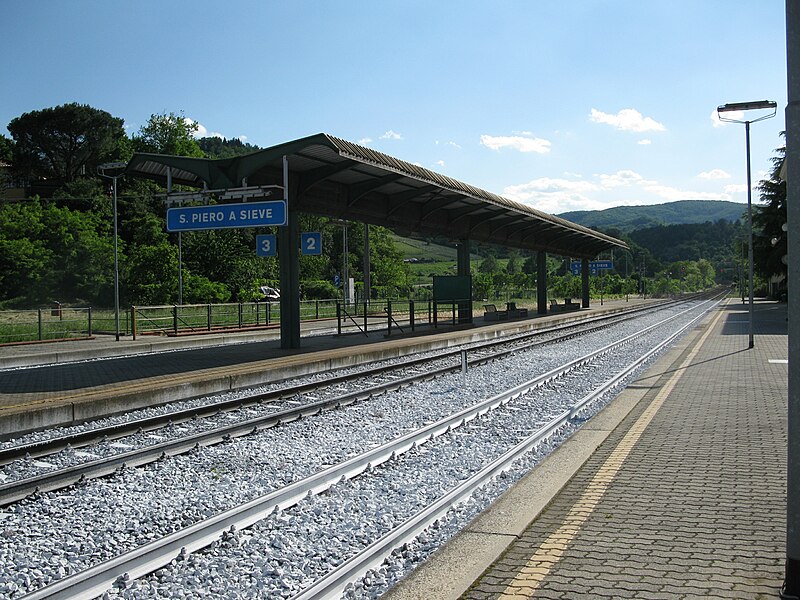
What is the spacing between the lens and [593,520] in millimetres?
5328

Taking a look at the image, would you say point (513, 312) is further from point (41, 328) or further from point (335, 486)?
point (335, 486)

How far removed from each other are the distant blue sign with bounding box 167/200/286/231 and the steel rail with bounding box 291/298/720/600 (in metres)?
9.11

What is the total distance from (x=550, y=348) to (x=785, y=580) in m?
18.2

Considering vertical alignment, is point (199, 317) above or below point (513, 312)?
above

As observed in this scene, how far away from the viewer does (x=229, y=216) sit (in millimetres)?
17469

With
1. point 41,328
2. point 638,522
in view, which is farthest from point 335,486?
point 41,328

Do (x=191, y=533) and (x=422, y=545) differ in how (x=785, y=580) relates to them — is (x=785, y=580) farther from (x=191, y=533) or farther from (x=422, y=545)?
(x=191, y=533)

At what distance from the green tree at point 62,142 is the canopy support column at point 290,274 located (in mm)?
71279

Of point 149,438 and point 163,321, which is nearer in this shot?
point 149,438

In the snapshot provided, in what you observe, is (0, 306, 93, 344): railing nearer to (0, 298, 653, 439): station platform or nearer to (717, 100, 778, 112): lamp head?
(0, 298, 653, 439): station platform

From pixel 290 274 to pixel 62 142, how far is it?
77506 mm

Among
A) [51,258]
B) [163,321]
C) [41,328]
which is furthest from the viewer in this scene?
[51,258]

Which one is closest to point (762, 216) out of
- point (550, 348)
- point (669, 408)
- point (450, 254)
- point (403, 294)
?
point (403, 294)

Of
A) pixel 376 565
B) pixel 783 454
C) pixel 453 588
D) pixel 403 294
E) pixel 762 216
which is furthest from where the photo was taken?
pixel 403 294
